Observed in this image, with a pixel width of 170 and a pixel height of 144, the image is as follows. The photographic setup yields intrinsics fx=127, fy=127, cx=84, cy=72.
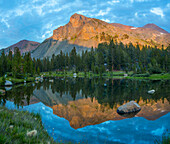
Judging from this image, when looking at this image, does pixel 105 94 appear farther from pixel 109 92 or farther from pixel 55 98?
pixel 55 98

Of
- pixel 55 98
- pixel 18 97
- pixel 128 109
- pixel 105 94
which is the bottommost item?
pixel 55 98

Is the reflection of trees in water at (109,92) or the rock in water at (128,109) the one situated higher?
the rock in water at (128,109)

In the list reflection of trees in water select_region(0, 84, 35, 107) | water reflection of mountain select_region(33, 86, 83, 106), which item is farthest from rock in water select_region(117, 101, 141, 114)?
reflection of trees in water select_region(0, 84, 35, 107)

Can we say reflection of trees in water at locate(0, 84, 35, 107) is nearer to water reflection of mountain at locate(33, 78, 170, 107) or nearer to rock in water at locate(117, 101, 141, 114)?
water reflection of mountain at locate(33, 78, 170, 107)

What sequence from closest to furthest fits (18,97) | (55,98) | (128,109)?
(128,109)
(18,97)
(55,98)

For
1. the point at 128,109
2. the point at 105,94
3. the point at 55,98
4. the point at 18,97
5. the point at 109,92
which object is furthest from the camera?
the point at 109,92

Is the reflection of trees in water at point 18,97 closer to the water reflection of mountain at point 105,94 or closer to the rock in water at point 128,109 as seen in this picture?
the water reflection of mountain at point 105,94

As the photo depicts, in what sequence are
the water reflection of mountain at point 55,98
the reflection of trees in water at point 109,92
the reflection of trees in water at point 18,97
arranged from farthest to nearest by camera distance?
the water reflection of mountain at point 55,98 < the reflection of trees in water at point 109,92 < the reflection of trees in water at point 18,97

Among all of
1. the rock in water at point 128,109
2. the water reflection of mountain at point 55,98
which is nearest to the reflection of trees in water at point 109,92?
the water reflection of mountain at point 55,98

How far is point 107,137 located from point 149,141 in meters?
→ 2.53

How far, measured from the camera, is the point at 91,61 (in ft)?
380

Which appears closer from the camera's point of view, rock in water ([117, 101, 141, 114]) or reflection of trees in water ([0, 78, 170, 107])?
rock in water ([117, 101, 141, 114])

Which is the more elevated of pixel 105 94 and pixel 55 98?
pixel 105 94

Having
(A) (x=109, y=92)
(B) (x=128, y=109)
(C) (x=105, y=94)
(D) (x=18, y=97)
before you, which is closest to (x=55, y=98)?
(D) (x=18, y=97)
